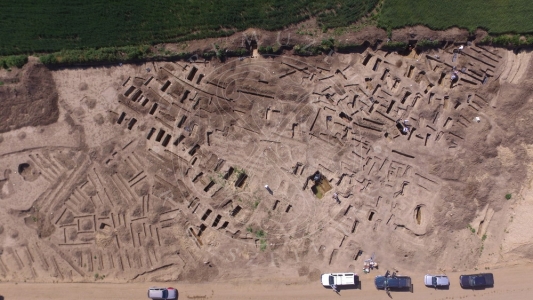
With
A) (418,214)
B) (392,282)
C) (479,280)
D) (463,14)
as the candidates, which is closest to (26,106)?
(392,282)

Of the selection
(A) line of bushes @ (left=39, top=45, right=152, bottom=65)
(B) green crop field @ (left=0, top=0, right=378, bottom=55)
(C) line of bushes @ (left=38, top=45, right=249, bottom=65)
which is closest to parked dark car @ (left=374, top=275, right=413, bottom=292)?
(B) green crop field @ (left=0, top=0, right=378, bottom=55)

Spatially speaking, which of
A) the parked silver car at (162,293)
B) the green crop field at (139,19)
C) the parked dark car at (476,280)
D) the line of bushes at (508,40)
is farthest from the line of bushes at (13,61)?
the parked dark car at (476,280)

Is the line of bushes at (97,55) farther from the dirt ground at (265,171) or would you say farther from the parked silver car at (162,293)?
the parked silver car at (162,293)

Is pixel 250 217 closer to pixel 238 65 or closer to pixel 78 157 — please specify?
pixel 238 65

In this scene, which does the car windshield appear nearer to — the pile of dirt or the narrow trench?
the narrow trench

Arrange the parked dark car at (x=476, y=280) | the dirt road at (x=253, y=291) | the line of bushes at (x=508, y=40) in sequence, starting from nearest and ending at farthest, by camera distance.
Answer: the parked dark car at (x=476, y=280) → the dirt road at (x=253, y=291) → the line of bushes at (x=508, y=40)

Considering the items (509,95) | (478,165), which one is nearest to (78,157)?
(478,165)
